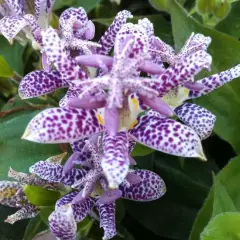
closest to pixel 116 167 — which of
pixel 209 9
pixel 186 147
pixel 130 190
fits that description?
pixel 186 147

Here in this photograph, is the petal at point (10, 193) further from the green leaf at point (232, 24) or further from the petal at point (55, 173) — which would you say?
the green leaf at point (232, 24)

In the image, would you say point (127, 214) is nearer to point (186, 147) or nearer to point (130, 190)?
point (130, 190)

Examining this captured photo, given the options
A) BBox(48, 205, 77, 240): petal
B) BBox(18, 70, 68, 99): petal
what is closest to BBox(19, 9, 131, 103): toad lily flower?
BBox(18, 70, 68, 99): petal

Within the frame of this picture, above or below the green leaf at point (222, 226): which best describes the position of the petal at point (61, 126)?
above

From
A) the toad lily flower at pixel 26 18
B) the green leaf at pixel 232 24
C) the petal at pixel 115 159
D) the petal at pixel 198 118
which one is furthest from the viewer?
the green leaf at pixel 232 24

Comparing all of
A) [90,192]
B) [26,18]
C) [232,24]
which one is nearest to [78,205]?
[90,192]

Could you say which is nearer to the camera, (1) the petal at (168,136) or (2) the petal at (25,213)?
(1) the petal at (168,136)

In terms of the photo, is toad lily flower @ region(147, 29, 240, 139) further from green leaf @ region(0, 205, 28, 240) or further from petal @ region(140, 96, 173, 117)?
green leaf @ region(0, 205, 28, 240)

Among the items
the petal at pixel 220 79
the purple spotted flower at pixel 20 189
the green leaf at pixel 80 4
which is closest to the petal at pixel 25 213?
the purple spotted flower at pixel 20 189
